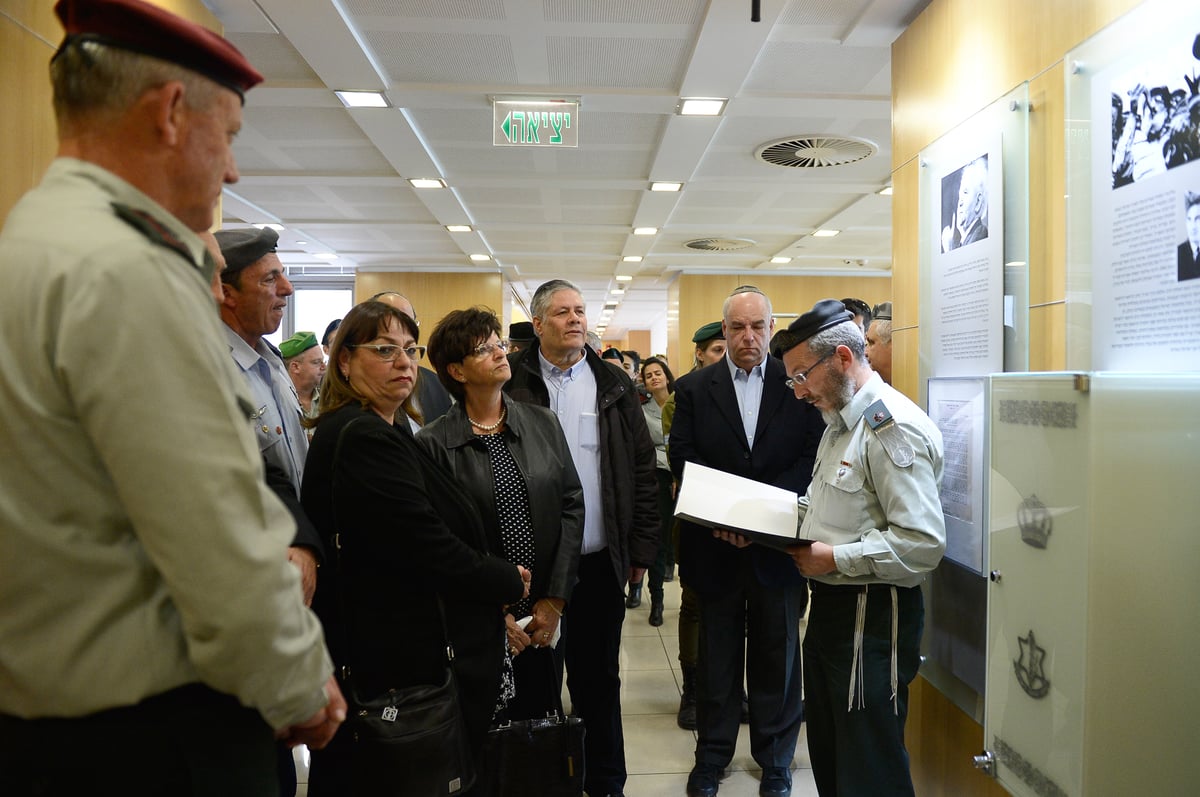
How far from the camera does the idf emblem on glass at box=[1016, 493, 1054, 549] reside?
1584mm

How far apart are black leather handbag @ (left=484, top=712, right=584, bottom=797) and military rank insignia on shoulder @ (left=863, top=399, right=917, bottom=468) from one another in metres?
1.18

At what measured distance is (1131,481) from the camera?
1396 mm

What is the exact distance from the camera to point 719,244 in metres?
9.40

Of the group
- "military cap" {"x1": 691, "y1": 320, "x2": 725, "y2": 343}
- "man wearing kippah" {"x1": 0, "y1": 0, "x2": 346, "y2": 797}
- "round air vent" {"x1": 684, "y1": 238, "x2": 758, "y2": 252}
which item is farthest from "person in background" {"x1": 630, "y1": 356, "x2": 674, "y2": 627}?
"round air vent" {"x1": 684, "y1": 238, "x2": 758, "y2": 252}

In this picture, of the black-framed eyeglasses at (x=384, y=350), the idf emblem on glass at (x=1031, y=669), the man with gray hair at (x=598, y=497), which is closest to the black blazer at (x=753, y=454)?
the man with gray hair at (x=598, y=497)

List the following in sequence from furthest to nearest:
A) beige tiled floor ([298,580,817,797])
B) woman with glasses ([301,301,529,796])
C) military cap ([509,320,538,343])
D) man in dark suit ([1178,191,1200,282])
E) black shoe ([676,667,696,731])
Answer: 1. military cap ([509,320,538,343])
2. black shoe ([676,667,696,731])
3. beige tiled floor ([298,580,817,797])
4. woman with glasses ([301,301,529,796])
5. man in dark suit ([1178,191,1200,282])

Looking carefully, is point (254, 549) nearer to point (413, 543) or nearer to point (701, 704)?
point (413, 543)

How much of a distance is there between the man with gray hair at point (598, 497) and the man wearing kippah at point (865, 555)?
751mm

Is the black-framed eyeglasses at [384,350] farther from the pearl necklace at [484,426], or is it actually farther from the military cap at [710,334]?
the military cap at [710,334]

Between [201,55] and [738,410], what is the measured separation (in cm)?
239

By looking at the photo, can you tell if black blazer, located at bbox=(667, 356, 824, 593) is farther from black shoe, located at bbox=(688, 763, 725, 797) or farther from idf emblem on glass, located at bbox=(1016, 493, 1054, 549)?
idf emblem on glass, located at bbox=(1016, 493, 1054, 549)

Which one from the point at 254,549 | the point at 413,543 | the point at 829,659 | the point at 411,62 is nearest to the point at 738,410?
the point at 829,659

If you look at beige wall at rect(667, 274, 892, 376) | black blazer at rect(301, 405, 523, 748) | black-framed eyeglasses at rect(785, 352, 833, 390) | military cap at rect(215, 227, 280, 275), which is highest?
beige wall at rect(667, 274, 892, 376)

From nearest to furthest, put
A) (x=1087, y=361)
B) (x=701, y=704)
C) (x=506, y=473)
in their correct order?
(x=1087, y=361), (x=506, y=473), (x=701, y=704)
